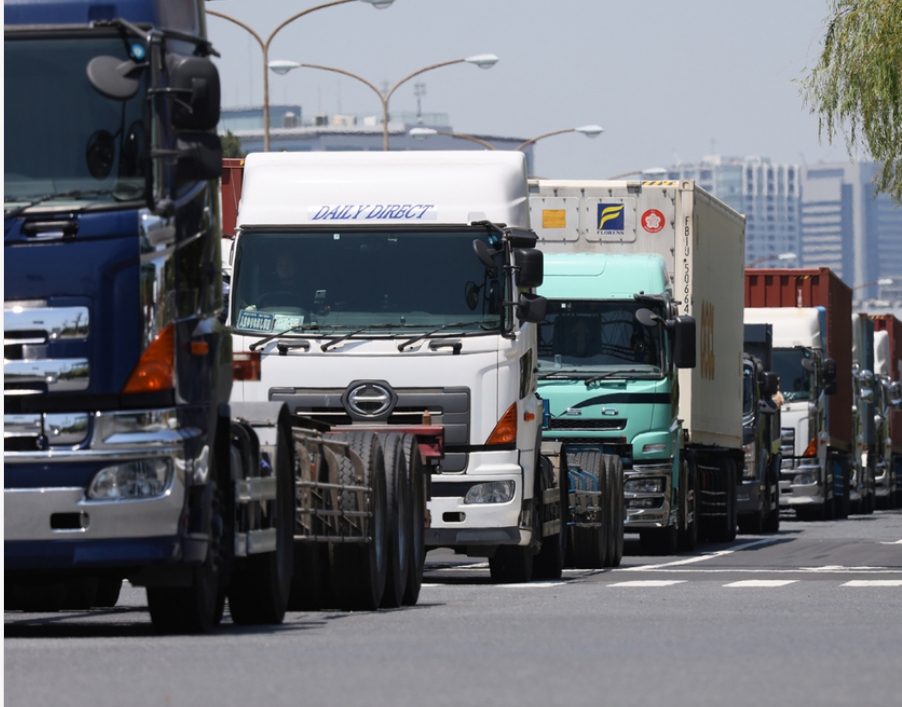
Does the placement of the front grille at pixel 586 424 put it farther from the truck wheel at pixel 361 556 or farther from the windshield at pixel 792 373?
the windshield at pixel 792 373

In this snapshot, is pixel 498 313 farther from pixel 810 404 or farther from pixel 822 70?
pixel 810 404

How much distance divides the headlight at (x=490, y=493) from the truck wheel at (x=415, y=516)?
1.36 meters

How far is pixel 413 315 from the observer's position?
16703mm

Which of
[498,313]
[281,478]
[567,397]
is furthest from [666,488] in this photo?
[281,478]

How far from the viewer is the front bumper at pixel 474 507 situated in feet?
55.9

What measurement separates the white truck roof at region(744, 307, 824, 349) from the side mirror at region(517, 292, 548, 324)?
20.0m

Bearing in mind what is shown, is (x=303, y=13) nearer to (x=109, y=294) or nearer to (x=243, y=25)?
(x=243, y=25)

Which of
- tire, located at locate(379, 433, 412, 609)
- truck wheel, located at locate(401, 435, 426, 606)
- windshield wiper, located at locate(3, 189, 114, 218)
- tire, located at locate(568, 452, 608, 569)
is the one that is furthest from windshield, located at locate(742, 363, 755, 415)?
windshield wiper, located at locate(3, 189, 114, 218)

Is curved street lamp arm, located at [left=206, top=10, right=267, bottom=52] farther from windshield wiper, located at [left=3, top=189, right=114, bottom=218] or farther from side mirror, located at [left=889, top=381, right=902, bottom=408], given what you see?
windshield wiper, located at [left=3, top=189, right=114, bottom=218]

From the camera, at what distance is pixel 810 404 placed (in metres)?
37.4

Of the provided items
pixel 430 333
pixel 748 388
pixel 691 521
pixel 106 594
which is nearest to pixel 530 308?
pixel 430 333

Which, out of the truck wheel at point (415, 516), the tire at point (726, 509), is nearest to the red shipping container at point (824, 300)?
the tire at point (726, 509)

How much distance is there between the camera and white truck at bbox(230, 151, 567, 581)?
16.7 m

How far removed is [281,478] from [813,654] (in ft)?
12.1
